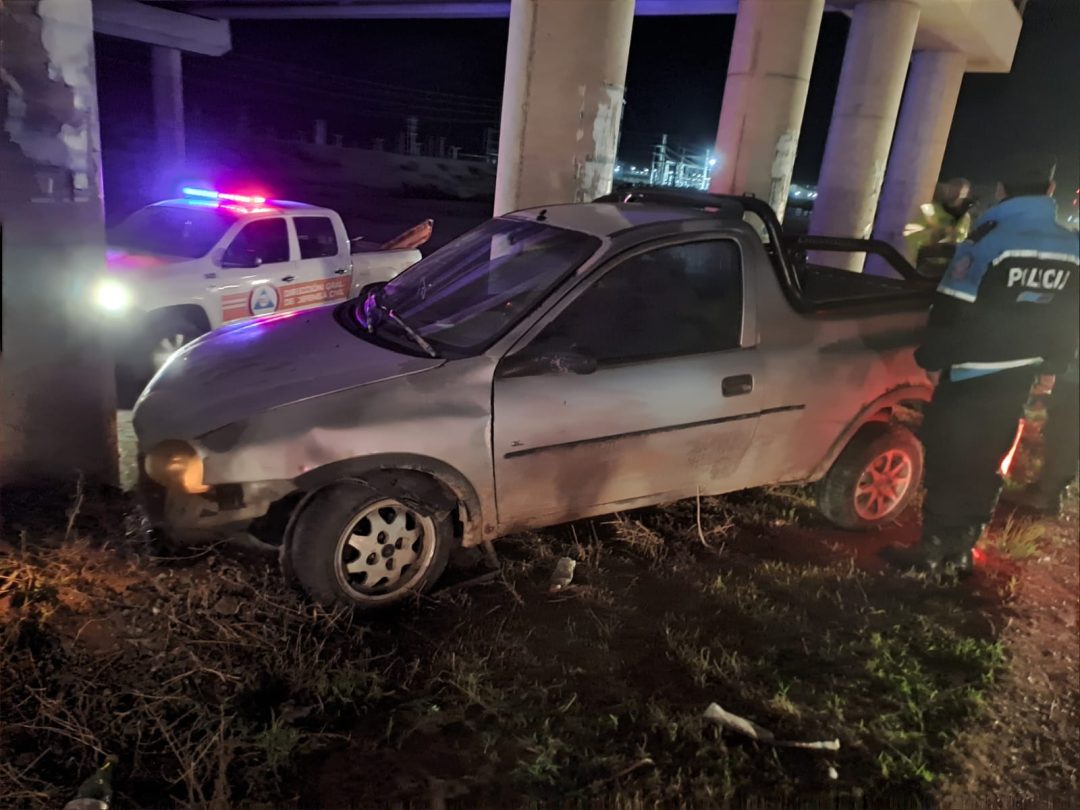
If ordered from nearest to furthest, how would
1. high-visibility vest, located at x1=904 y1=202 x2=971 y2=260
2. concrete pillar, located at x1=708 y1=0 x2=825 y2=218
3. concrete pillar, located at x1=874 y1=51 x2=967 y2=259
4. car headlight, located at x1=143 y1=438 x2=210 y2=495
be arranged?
car headlight, located at x1=143 y1=438 x2=210 y2=495 < high-visibility vest, located at x1=904 y1=202 x2=971 y2=260 < concrete pillar, located at x1=708 y1=0 x2=825 y2=218 < concrete pillar, located at x1=874 y1=51 x2=967 y2=259

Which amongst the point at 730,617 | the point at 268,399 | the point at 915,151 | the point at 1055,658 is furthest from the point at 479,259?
the point at 915,151

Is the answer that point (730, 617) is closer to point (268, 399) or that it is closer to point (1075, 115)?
point (268, 399)

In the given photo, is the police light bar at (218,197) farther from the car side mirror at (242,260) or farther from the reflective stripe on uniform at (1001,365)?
the reflective stripe on uniform at (1001,365)

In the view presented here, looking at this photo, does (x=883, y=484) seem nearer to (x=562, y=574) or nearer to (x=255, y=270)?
(x=562, y=574)

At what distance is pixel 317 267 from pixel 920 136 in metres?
13.3

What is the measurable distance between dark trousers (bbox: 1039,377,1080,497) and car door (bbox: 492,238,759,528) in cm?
256

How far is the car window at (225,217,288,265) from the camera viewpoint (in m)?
6.79

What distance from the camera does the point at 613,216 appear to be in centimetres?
408

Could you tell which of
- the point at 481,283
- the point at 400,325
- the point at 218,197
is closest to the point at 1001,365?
the point at 481,283

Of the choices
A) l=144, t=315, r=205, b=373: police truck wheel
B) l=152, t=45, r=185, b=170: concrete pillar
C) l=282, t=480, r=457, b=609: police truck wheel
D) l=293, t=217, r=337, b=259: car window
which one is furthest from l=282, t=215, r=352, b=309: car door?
l=152, t=45, r=185, b=170: concrete pillar

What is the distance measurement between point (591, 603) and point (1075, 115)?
7.40 metres

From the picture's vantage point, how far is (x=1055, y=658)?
3.64 m

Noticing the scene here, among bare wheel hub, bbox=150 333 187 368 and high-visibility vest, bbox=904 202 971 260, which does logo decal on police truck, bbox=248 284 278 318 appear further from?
high-visibility vest, bbox=904 202 971 260

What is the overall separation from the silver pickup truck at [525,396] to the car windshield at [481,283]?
0.01m
